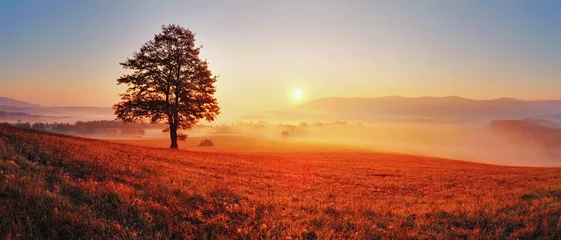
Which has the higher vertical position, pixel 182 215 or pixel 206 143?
pixel 182 215

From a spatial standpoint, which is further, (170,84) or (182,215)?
(170,84)

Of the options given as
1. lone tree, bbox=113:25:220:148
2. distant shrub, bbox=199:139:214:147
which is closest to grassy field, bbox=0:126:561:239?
lone tree, bbox=113:25:220:148

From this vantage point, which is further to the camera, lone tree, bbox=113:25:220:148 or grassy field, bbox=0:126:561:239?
lone tree, bbox=113:25:220:148

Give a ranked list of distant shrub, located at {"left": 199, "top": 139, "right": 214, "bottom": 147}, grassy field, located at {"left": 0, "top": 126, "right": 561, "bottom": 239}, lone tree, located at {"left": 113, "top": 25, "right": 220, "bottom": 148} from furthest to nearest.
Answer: distant shrub, located at {"left": 199, "top": 139, "right": 214, "bottom": 147} < lone tree, located at {"left": 113, "top": 25, "right": 220, "bottom": 148} < grassy field, located at {"left": 0, "top": 126, "right": 561, "bottom": 239}

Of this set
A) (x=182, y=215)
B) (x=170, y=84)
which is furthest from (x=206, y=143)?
(x=182, y=215)

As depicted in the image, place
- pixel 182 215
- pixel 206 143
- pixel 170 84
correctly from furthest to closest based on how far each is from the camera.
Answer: pixel 206 143 < pixel 170 84 < pixel 182 215

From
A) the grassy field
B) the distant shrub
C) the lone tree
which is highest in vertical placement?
the lone tree

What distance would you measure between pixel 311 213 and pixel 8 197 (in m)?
7.53

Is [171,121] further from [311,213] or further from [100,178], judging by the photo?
[311,213]

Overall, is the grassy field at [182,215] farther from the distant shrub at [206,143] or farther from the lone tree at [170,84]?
the distant shrub at [206,143]

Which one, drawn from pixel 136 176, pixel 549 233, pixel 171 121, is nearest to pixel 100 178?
pixel 136 176

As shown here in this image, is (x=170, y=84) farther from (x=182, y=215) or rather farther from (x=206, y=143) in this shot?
(x=206, y=143)

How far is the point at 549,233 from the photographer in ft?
24.7

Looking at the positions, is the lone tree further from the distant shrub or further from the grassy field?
the distant shrub
